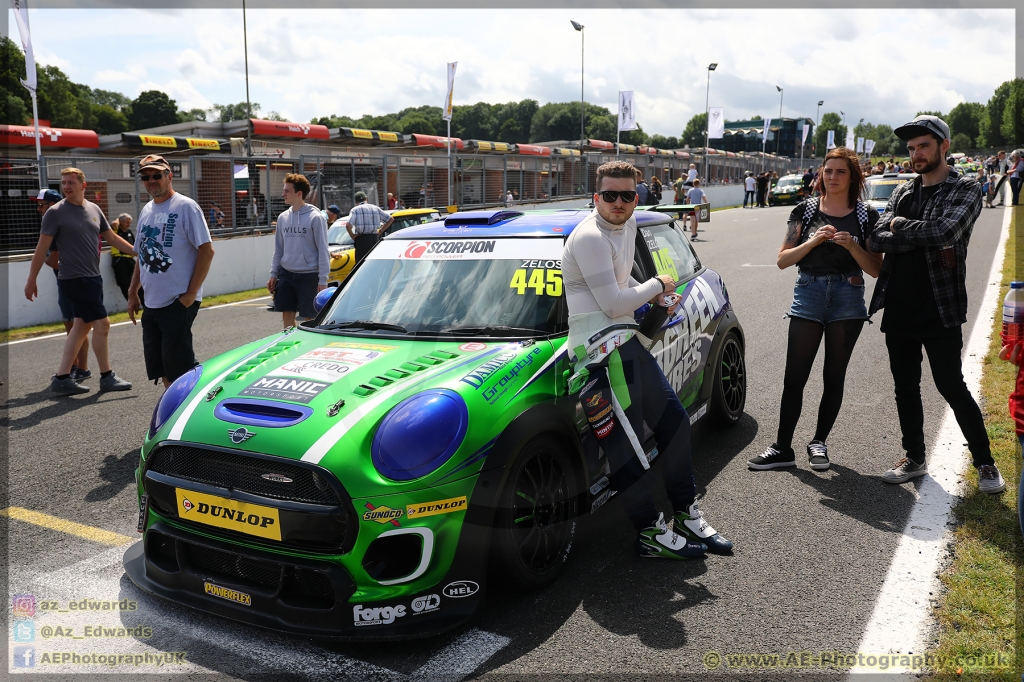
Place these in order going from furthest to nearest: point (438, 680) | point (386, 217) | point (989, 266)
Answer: point (989, 266), point (386, 217), point (438, 680)

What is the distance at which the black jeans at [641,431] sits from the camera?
142 inches

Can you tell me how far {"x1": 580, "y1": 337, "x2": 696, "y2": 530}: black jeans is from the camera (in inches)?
142

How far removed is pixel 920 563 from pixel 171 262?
4.80 m

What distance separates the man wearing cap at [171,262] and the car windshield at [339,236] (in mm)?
7723

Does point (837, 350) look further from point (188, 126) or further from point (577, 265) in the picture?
point (188, 126)

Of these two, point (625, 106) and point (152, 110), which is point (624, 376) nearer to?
point (625, 106)

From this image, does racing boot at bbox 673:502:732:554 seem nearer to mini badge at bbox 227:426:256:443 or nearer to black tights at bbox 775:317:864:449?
black tights at bbox 775:317:864:449

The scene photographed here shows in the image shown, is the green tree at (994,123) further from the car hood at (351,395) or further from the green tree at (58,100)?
the car hood at (351,395)

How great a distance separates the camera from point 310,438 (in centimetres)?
296

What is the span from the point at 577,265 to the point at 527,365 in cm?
51

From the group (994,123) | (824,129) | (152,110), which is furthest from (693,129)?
(152,110)

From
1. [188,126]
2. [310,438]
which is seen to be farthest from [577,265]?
[188,126]

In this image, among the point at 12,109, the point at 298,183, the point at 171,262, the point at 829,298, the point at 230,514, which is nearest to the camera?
the point at 230,514

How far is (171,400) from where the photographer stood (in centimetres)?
356
